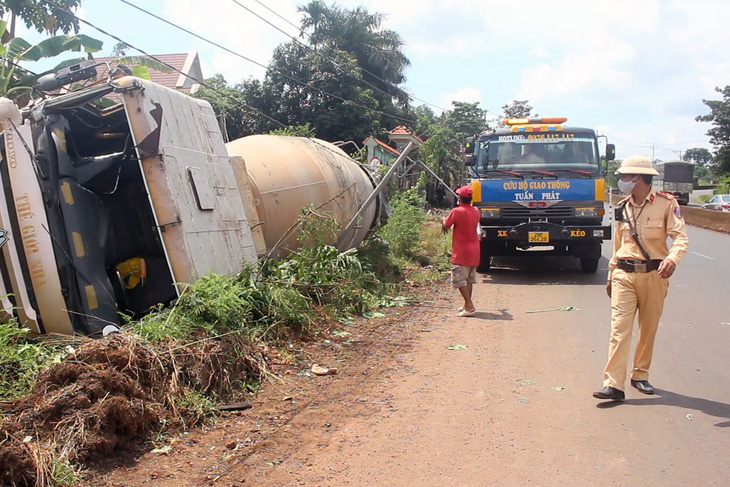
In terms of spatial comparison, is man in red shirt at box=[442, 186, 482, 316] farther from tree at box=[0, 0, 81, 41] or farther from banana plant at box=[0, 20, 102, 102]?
tree at box=[0, 0, 81, 41]

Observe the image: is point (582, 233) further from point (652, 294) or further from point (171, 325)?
point (171, 325)

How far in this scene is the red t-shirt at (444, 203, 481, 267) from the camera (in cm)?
872

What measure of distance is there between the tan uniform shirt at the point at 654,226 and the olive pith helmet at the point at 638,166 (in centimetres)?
18

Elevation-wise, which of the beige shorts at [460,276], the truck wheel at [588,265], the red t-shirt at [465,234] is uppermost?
the red t-shirt at [465,234]

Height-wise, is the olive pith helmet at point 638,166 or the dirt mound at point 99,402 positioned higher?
the olive pith helmet at point 638,166

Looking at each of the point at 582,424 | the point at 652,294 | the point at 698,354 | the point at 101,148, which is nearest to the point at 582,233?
the point at 698,354

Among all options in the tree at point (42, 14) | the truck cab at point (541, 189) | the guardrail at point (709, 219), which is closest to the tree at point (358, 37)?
the guardrail at point (709, 219)

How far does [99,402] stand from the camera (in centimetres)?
420

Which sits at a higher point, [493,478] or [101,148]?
[101,148]

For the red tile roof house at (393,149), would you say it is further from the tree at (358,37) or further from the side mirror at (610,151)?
the side mirror at (610,151)

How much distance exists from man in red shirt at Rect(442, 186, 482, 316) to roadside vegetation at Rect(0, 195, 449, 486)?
1532 millimetres

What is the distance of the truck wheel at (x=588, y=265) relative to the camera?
11.7m

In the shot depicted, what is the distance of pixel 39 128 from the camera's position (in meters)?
6.05

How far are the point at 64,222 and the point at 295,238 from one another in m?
3.22
